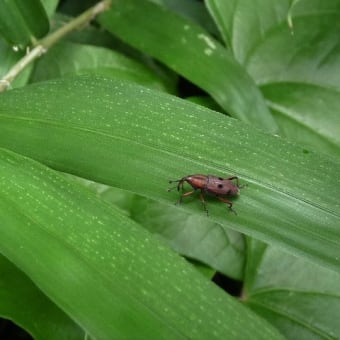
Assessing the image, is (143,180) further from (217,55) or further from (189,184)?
(217,55)

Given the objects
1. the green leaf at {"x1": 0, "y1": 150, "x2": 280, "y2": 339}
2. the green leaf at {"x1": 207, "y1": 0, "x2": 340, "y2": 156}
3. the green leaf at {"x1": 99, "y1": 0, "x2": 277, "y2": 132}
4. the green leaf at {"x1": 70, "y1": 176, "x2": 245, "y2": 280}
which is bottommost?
the green leaf at {"x1": 0, "y1": 150, "x2": 280, "y2": 339}

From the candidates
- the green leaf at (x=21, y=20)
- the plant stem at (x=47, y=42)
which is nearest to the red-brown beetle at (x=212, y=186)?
the plant stem at (x=47, y=42)

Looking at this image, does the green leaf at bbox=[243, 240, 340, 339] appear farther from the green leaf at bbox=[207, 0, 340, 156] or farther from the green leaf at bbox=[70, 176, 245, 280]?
the green leaf at bbox=[207, 0, 340, 156]

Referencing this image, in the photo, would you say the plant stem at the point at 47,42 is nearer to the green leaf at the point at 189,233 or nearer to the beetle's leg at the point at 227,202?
the green leaf at the point at 189,233

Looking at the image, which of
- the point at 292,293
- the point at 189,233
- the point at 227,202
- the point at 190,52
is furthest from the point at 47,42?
the point at 292,293

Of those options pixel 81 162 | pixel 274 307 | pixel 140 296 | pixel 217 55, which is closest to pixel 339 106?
pixel 217 55

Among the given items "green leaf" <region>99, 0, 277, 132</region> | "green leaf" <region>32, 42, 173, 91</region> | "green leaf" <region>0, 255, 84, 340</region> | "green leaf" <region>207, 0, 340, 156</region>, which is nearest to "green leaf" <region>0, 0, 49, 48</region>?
"green leaf" <region>32, 42, 173, 91</region>

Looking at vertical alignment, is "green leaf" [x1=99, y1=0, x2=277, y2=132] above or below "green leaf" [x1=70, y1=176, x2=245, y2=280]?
above
